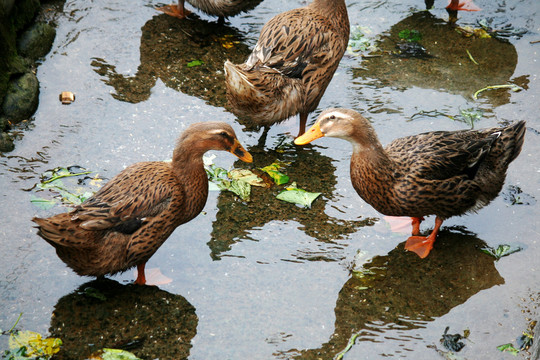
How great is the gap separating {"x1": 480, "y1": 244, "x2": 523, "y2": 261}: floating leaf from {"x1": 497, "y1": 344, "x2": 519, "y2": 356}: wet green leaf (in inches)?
36.1

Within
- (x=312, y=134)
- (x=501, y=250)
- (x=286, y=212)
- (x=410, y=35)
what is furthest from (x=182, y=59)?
(x=501, y=250)

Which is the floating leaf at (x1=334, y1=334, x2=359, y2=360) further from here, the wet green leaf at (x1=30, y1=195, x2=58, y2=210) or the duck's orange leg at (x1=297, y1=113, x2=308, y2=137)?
the wet green leaf at (x1=30, y1=195, x2=58, y2=210)

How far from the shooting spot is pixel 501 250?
493 cm

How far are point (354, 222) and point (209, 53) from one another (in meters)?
3.18

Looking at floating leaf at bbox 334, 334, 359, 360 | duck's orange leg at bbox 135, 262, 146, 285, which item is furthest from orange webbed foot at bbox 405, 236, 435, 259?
duck's orange leg at bbox 135, 262, 146, 285

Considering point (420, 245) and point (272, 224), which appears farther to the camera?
point (272, 224)

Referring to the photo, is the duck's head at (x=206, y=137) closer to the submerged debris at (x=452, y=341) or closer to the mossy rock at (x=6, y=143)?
the mossy rock at (x=6, y=143)

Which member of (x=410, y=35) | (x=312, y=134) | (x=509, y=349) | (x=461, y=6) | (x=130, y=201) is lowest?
(x=509, y=349)

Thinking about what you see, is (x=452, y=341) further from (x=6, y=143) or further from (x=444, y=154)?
(x=6, y=143)

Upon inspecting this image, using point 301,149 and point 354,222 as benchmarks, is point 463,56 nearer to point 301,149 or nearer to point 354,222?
point 301,149

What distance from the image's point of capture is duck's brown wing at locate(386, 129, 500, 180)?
193 inches

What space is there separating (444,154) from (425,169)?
0.77 feet

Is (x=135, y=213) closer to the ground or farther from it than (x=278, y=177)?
farther from it

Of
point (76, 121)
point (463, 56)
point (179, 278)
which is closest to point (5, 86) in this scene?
point (76, 121)
